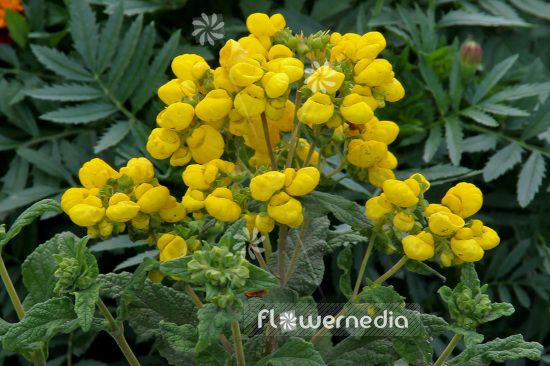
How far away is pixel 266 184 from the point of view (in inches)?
19.4

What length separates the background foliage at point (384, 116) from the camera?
3.15 feet

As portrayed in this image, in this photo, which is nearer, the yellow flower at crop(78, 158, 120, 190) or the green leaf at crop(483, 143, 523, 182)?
the yellow flower at crop(78, 158, 120, 190)

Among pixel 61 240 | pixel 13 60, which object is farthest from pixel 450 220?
pixel 13 60

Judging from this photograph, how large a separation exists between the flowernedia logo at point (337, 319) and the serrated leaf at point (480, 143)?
0.47 metres

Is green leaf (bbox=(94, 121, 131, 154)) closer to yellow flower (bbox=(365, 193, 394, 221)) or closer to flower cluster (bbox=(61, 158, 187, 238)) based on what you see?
flower cluster (bbox=(61, 158, 187, 238))

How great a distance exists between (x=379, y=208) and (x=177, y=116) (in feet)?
0.69

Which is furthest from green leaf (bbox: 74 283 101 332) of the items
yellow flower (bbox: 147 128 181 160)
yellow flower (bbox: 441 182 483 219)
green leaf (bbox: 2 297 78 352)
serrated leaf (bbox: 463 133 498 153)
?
serrated leaf (bbox: 463 133 498 153)

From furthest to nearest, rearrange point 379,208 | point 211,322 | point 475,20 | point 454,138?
point 475,20 → point 454,138 → point 379,208 → point 211,322

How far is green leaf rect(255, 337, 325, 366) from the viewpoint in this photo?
51 cm

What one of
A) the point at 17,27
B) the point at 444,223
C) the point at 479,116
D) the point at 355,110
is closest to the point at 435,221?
the point at 444,223

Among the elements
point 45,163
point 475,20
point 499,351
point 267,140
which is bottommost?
point 499,351

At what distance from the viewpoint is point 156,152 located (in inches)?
21.3

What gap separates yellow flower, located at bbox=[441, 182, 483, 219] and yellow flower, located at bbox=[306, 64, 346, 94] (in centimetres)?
15

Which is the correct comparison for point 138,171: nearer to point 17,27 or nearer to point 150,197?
point 150,197
